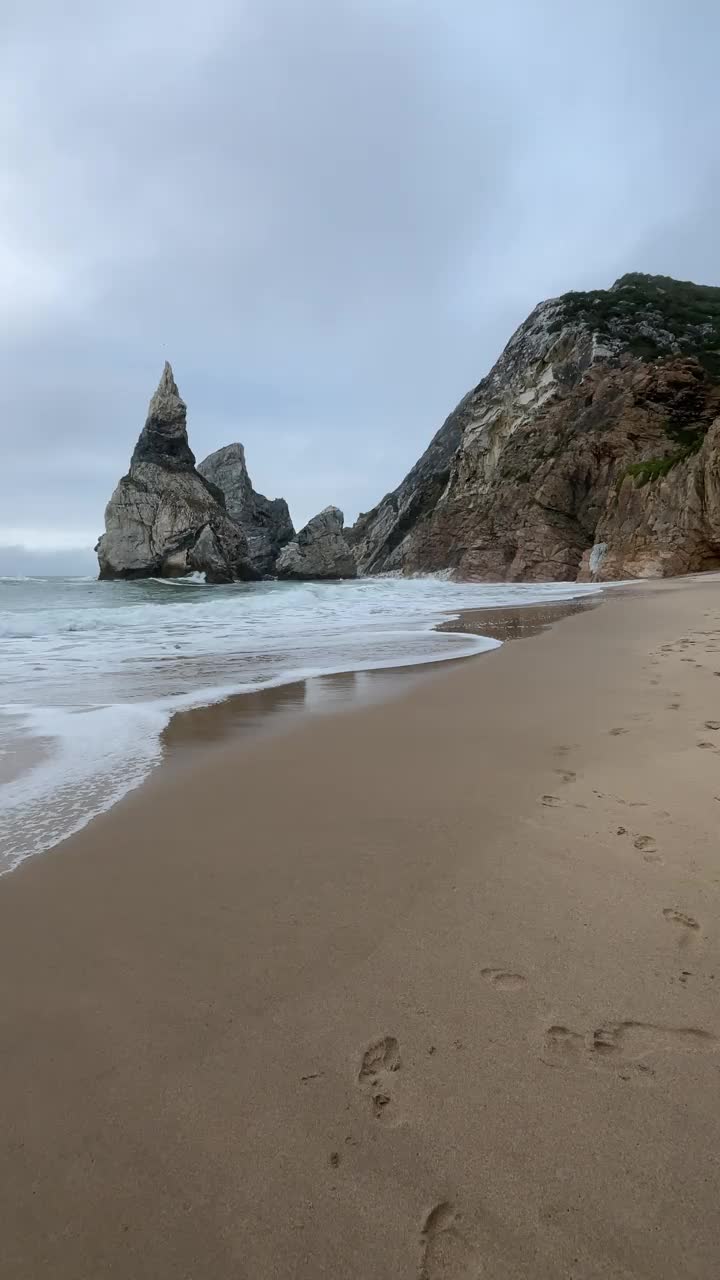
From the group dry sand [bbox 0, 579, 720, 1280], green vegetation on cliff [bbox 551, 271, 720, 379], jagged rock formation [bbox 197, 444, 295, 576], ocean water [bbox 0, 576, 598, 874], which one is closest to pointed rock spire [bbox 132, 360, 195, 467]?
jagged rock formation [bbox 197, 444, 295, 576]

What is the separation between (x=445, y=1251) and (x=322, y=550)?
157 ft

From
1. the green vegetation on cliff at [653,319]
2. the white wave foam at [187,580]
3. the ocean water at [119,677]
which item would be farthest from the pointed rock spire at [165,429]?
the ocean water at [119,677]

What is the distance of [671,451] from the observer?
95.3ft

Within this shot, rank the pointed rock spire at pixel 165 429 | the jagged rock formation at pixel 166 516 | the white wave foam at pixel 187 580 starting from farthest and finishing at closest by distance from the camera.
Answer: the pointed rock spire at pixel 165 429, the jagged rock formation at pixel 166 516, the white wave foam at pixel 187 580

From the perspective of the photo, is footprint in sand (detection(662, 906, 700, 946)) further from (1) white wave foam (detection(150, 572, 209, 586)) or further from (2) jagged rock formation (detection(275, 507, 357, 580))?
(2) jagged rock formation (detection(275, 507, 357, 580))

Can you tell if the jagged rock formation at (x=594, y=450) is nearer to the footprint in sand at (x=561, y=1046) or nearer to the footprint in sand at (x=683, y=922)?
the footprint in sand at (x=683, y=922)

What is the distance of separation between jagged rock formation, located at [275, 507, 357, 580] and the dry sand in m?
46.0

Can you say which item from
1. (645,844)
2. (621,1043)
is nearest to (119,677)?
(645,844)

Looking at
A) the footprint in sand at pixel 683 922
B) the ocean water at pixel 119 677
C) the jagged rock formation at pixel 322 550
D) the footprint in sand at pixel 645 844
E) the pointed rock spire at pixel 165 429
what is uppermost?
the pointed rock spire at pixel 165 429

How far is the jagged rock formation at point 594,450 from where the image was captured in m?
24.2

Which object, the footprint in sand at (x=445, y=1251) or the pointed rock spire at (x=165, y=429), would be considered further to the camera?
the pointed rock spire at (x=165, y=429)

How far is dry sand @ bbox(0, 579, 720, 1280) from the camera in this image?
0.87 meters

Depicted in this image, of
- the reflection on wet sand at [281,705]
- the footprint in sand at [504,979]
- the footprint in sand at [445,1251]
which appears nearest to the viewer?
the footprint in sand at [445,1251]

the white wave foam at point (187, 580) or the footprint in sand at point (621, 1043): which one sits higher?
the white wave foam at point (187, 580)
